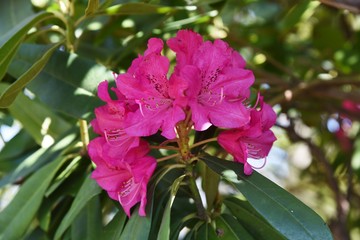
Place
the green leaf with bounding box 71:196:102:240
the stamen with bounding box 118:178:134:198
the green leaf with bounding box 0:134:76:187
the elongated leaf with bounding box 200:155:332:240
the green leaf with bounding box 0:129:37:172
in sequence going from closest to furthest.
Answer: the elongated leaf with bounding box 200:155:332:240, the stamen with bounding box 118:178:134:198, the green leaf with bounding box 71:196:102:240, the green leaf with bounding box 0:134:76:187, the green leaf with bounding box 0:129:37:172

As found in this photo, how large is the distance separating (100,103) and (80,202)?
18cm

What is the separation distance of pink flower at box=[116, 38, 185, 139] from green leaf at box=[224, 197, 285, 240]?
0.24 metres

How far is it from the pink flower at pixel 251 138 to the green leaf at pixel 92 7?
0.31m

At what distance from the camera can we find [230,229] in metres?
1.05

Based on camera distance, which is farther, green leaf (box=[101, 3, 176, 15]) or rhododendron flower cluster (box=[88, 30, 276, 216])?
green leaf (box=[101, 3, 176, 15])

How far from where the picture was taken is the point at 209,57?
3.22 feet

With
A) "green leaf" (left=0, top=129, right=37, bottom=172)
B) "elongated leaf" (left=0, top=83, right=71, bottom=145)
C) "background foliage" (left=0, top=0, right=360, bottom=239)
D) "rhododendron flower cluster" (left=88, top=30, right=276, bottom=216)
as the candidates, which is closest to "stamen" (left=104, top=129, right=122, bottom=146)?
"rhododendron flower cluster" (left=88, top=30, right=276, bottom=216)

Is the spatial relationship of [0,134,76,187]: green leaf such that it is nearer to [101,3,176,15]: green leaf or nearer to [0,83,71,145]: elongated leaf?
[0,83,71,145]: elongated leaf

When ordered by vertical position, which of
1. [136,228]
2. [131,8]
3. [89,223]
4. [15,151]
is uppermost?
[131,8]

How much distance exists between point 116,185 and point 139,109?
0.14 meters

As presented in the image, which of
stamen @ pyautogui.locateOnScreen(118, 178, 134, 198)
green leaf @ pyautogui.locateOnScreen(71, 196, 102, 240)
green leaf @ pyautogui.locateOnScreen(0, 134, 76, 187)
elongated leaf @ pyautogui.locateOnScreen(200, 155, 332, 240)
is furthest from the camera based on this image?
green leaf @ pyautogui.locateOnScreen(0, 134, 76, 187)

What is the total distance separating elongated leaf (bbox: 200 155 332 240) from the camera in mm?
910

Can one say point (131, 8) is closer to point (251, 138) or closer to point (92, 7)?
point (92, 7)

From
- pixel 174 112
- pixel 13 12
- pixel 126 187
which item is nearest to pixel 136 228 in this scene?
pixel 126 187
